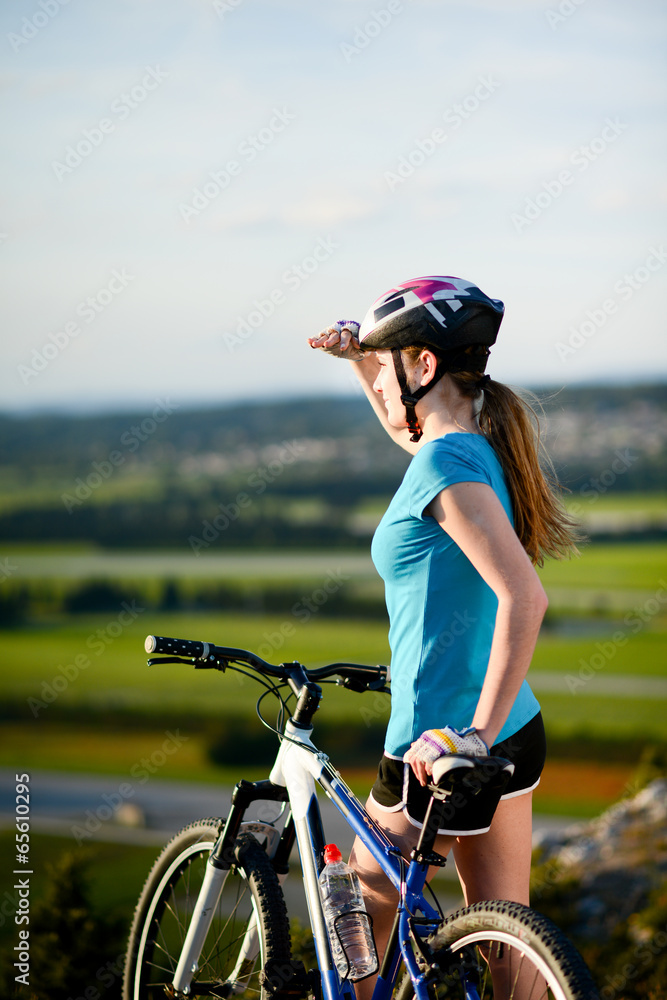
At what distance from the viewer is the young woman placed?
1530 mm

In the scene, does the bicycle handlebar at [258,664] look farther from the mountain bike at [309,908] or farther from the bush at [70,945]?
the bush at [70,945]

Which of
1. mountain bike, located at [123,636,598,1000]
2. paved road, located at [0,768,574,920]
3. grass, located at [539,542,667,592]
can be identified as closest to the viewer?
mountain bike, located at [123,636,598,1000]

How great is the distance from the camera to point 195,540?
552 inches

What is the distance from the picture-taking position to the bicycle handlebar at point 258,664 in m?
1.78

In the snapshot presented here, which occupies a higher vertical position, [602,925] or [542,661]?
[542,661]

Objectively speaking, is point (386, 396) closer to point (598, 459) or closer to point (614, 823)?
point (614, 823)

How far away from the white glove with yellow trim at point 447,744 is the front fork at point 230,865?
639 millimetres

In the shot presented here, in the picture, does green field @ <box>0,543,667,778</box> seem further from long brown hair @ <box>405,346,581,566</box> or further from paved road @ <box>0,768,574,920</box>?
long brown hair @ <box>405,346,581,566</box>

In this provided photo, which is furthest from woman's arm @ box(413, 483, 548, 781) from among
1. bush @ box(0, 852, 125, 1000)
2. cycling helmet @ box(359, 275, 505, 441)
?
bush @ box(0, 852, 125, 1000)

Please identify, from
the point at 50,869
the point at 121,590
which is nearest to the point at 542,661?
the point at 121,590

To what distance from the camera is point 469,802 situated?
5.08 ft

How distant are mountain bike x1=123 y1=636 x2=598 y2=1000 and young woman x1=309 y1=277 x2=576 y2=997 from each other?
0.09 metres

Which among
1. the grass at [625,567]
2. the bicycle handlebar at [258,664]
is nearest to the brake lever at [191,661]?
the bicycle handlebar at [258,664]

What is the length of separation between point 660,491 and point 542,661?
2.92 m
